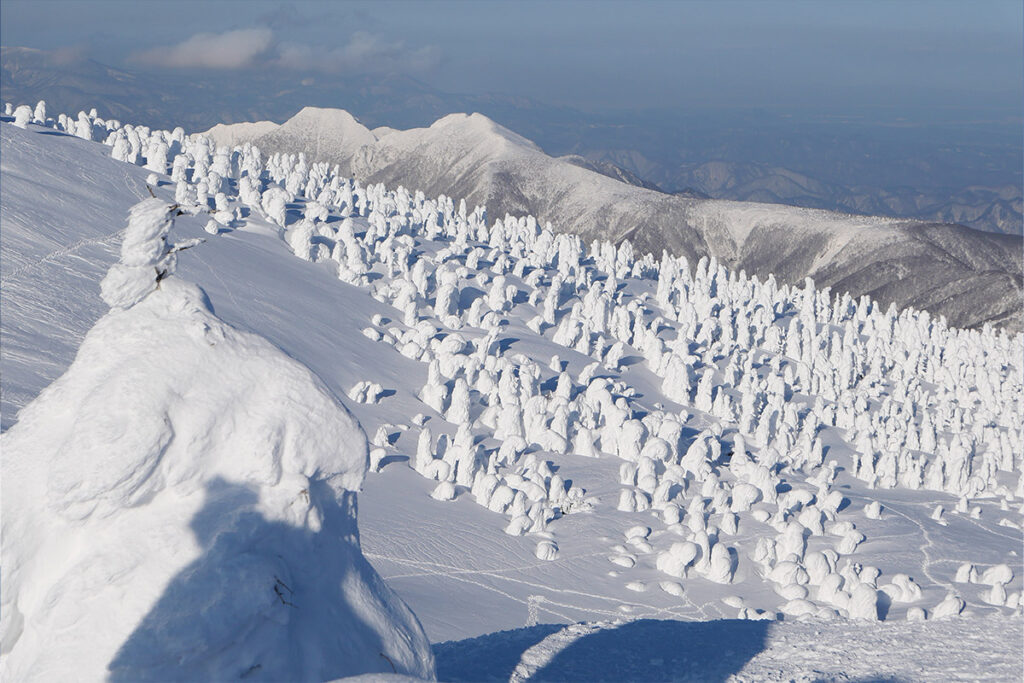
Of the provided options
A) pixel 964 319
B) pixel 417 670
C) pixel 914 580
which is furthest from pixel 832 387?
pixel 964 319

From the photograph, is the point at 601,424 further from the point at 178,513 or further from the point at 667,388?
the point at 178,513

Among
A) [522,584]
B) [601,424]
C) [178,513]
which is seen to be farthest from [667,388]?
[178,513]

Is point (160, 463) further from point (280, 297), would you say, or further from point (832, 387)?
point (832, 387)

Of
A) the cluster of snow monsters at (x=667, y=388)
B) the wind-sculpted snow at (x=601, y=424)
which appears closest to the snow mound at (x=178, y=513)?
the wind-sculpted snow at (x=601, y=424)

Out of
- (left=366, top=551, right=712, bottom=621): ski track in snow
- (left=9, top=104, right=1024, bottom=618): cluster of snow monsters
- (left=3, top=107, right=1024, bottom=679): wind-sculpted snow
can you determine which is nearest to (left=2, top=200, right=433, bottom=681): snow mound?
(left=3, top=107, right=1024, bottom=679): wind-sculpted snow

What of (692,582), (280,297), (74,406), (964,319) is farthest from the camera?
(964,319)

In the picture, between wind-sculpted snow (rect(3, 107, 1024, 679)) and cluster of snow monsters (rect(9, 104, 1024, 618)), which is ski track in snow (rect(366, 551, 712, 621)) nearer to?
wind-sculpted snow (rect(3, 107, 1024, 679))
